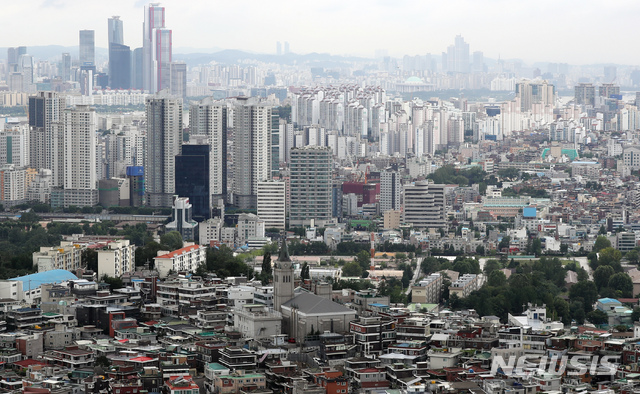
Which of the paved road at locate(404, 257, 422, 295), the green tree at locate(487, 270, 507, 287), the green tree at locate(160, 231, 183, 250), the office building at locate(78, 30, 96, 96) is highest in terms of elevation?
the office building at locate(78, 30, 96, 96)

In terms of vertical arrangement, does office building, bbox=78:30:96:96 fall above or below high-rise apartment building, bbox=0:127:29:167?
above

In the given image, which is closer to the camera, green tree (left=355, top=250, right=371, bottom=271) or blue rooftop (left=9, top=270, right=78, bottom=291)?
blue rooftop (left=9, top=270, right=78, bottom=291)

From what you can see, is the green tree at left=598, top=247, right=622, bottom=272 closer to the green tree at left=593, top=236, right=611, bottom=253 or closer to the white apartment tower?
the green tree at left=593, top=236, right=611, bottom=253

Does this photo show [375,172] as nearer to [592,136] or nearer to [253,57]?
[592,136]

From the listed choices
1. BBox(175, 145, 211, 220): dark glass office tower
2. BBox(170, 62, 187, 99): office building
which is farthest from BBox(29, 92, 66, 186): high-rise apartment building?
BBox(170, 62, 187, 99): office building

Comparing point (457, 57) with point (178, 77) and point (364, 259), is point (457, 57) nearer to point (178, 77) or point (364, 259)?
point (178, 77)

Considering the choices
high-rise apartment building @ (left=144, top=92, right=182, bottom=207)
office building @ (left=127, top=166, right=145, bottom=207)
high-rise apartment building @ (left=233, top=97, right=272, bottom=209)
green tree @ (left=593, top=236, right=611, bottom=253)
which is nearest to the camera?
green tree @ (left=593, top=236, right=611, bottom=253)
